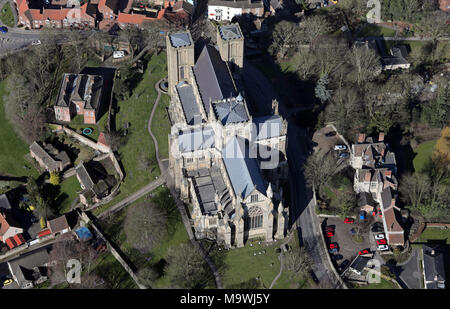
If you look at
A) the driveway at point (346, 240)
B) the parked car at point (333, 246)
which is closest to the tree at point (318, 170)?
the driveway at point (346, 240)

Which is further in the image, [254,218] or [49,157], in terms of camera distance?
[49,157]

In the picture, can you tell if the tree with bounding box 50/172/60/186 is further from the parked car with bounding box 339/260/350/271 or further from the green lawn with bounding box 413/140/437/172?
the green lawn with bounding box 413/140/437/172

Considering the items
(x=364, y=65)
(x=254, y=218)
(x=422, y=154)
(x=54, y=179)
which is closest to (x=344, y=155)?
(x=422, y=154)

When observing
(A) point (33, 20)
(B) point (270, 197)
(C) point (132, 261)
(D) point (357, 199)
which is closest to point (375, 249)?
(D) point (357, 199)

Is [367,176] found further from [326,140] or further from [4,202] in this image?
[4,202]

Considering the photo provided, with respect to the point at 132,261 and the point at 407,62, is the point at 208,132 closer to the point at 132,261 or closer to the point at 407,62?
the point at 132,261
